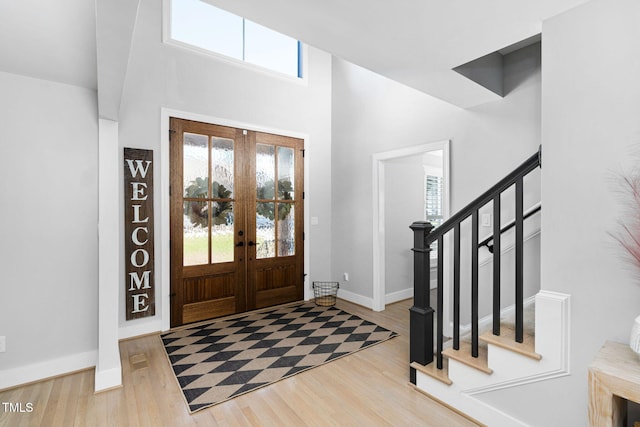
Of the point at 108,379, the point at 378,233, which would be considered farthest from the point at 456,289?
the point at 108,379

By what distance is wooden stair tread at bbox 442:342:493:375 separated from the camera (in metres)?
1.89

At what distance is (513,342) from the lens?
1797 millimetres

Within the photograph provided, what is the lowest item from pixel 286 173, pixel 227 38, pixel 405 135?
pixel 286 173

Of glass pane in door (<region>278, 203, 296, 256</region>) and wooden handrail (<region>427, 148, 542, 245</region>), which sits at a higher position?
wooden handrail (<region>427, 148, 542, 245</region>)

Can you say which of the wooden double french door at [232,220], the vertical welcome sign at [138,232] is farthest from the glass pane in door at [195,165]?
the vertical welcome sign at [138,232]

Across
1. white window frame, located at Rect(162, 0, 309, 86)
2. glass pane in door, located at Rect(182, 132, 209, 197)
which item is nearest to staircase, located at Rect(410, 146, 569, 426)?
glass pane in door, located at Rect(182, 132, 209, 197)

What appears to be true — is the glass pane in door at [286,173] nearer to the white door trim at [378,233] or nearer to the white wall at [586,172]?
the white door trim at [378,233]

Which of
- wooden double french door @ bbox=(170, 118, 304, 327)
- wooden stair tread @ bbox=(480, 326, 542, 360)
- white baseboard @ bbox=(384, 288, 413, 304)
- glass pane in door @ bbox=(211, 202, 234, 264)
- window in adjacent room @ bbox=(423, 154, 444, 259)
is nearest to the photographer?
wooden stair tread @ bbox=(480, 326, 542, 360)

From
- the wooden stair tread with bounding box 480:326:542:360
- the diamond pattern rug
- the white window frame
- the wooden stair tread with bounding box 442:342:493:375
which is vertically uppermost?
the white window frame

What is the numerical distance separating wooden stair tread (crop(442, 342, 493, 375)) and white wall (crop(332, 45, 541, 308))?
4.42ft

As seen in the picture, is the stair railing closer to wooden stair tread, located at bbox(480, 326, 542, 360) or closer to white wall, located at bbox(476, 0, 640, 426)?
wooden stair tread, located at bbox(480, 326, 542, 360)

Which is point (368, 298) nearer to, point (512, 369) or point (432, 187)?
point (432, 187)

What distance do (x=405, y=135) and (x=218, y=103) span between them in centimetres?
224

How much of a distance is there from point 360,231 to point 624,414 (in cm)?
318
